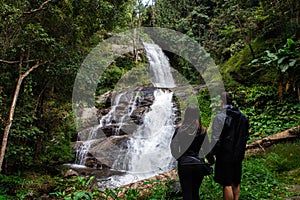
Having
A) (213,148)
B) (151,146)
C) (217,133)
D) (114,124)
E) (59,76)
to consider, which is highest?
(59,76)

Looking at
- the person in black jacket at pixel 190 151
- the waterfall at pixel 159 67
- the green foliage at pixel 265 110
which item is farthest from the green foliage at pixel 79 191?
the waterfall at pixel 159 67

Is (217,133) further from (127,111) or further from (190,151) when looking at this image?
(127,111)

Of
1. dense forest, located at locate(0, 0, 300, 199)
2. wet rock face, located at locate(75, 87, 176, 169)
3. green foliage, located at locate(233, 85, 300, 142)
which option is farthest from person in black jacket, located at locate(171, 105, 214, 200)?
wet rock face, located at locate(75, 87, 176, 169)

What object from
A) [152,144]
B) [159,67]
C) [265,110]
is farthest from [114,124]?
[159,67]

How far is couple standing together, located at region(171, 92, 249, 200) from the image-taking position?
9.17ft

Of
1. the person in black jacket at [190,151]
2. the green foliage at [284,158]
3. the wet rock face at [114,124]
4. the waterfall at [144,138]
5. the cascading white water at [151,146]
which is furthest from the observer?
the wet rock face at [114,124]

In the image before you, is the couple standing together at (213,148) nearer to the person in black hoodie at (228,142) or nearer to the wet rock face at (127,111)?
the person in black hoodie at (228,142)

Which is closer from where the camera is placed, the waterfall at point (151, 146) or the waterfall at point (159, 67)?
the waterfall at point (151, 146)

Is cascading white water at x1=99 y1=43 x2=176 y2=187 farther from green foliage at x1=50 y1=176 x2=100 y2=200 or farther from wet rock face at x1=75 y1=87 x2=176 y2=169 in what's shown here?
green foliage at x1=50 y1=176 x2=100 y2=200

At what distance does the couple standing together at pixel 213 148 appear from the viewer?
2.79 meters

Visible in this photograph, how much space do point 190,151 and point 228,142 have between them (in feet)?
1.66

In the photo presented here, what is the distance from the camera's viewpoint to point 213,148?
9.69 feet

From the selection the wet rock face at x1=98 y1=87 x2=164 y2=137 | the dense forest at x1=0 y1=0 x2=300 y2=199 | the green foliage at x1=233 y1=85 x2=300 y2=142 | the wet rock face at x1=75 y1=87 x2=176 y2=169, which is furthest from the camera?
the wet rock face at x1=98 y1=87 x2=164 y2=137

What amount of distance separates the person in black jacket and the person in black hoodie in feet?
0.79
